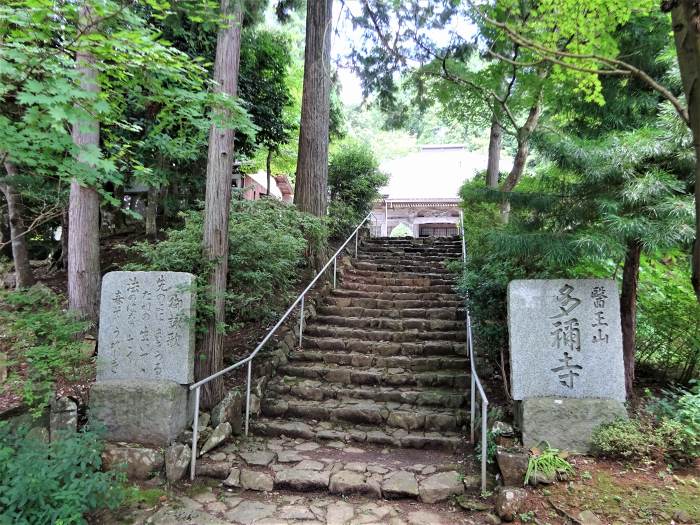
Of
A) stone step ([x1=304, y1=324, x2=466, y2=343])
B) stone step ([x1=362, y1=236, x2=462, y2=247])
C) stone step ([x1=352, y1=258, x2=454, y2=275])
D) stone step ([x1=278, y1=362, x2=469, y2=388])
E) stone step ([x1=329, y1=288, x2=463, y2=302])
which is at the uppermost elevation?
stone step ([x1=362, y1=236, x2=462, y2=247])

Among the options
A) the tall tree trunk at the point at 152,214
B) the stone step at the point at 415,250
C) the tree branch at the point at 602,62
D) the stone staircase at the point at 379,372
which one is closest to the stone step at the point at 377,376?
the stone staircase at the point at 379,372

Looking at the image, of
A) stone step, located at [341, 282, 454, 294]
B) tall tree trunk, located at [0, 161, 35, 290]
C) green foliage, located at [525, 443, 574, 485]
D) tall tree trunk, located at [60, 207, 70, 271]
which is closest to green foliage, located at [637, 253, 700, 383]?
green foliage, located at [525, 443, 574, 485]

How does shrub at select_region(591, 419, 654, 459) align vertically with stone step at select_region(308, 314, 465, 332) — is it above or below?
below

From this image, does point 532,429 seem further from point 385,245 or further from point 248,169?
point 248,169

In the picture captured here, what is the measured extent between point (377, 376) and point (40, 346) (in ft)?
12.4

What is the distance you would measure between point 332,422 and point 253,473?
128 cm

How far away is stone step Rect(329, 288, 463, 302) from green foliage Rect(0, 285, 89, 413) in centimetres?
466

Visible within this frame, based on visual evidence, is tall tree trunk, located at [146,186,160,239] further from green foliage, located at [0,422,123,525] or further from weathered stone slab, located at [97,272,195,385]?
green foliage, located at [0,422,123,525]

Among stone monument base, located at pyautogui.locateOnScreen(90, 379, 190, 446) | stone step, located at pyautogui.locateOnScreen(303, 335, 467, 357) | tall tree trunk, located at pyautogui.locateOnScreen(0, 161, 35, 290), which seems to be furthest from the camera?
tall tree trunk, located at pyautogui.locateOnScreen(0, 161, 35, 290)

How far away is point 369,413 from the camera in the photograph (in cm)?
510

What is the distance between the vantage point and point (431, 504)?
3750 mm

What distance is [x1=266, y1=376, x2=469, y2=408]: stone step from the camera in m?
5.23

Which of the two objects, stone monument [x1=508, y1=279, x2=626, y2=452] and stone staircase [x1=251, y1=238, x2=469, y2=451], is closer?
stone monument [x1=508, y1=279, x2=626, y2=452]

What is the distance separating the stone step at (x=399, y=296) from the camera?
25.9 ft
